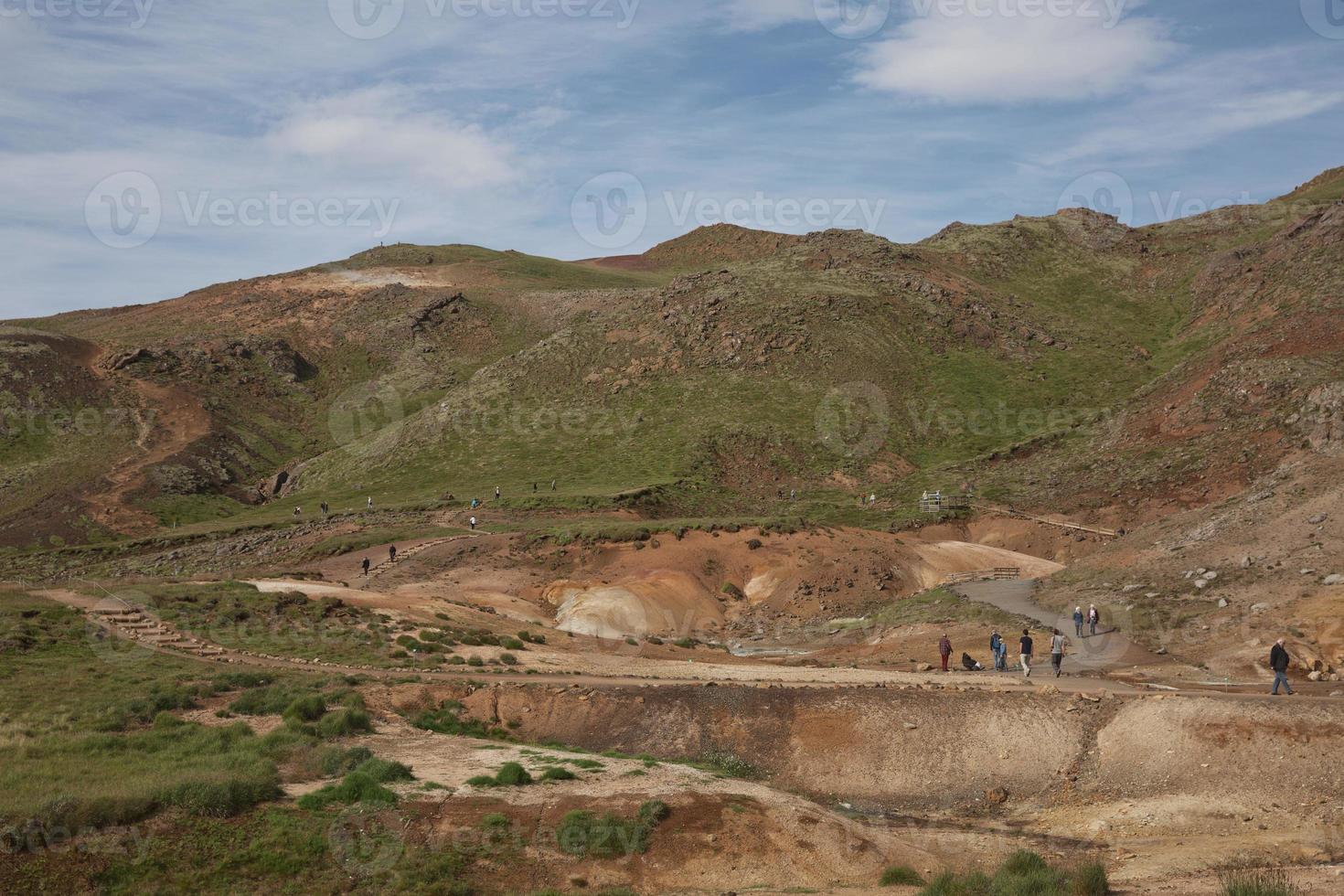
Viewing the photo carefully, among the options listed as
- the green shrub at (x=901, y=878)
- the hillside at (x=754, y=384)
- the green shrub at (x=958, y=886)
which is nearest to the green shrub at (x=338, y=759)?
the green shrub at (x=901, y=878)

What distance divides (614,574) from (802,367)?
4330cm

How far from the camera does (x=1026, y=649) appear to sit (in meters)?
29.9

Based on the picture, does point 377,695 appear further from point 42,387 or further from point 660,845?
point 42,387

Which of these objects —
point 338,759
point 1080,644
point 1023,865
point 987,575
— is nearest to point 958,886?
point 1023,865

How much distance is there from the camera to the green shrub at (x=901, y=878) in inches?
653

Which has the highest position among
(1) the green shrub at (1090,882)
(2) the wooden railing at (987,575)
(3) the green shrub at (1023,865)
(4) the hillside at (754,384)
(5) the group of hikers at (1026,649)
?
(4) the hillside at (754,384)

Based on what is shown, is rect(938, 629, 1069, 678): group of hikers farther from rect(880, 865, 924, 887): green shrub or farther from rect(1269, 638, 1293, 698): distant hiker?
rect(880, 865, 924, 887): green shrub

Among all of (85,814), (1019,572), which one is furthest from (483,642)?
(1019,572)

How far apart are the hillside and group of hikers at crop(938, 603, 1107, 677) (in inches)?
897

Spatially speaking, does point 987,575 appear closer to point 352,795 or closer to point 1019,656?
point 1019,656

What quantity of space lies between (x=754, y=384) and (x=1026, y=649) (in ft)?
188

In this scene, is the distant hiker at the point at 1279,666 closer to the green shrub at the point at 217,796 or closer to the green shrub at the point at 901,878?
the green shrub at the point at 901,878

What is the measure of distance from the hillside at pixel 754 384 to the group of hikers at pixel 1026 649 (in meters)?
22.8

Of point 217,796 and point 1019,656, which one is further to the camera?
point 1019,656
